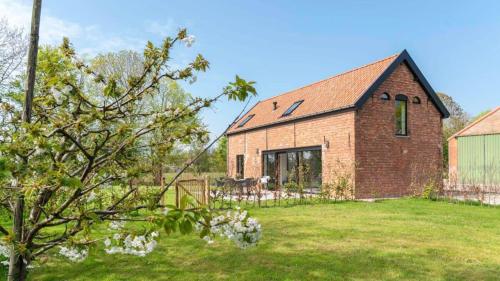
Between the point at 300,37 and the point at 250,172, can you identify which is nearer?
the point at 300,37

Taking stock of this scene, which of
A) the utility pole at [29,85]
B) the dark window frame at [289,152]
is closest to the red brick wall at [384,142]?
the dark window frame at [289,152]

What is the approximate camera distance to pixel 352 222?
9602mm

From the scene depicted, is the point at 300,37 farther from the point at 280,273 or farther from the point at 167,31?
the point at 167,31

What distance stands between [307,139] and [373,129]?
3.43 metres

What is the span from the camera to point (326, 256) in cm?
618

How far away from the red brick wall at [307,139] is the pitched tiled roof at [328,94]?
1.44 feet

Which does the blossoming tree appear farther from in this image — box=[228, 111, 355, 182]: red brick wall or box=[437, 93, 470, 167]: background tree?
box=[437, 93, 470, 167]: background tree

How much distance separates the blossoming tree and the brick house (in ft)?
45.1

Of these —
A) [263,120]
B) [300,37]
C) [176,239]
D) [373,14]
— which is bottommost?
[176,239]

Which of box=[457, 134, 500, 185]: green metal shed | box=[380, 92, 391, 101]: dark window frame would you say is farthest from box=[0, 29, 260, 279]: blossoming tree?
box=[457, 134, 500, 185]: green metal shed

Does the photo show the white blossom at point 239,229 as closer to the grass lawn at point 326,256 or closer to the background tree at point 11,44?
the grass lawn at point 326,256

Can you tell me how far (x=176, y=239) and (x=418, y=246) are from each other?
4.75 meters

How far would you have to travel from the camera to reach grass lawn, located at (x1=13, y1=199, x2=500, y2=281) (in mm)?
5275

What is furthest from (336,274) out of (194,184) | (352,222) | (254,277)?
(194,184)
